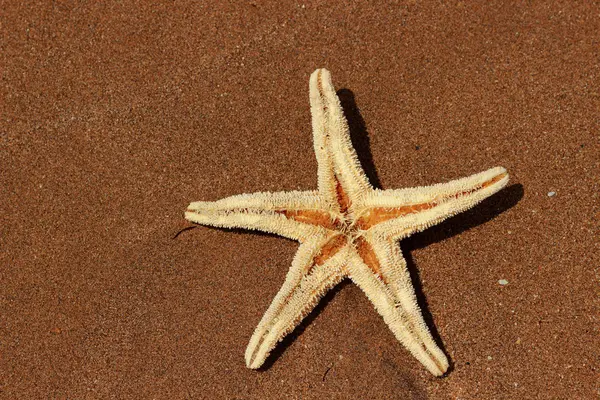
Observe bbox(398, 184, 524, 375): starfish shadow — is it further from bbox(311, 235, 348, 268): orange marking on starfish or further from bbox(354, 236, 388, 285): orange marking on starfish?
bbox(311, 235, 348, 268): orange marking on starfish

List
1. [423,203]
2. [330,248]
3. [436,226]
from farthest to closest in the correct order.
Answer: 1. [436,226]
2. [330,248]
3. [423,203]

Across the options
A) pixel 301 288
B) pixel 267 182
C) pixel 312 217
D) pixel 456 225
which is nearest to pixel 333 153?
pixel 312 217

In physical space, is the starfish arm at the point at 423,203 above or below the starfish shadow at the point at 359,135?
below

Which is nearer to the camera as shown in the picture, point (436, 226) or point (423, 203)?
point (423, 203)

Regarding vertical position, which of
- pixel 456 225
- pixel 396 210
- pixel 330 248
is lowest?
pixel 456 225

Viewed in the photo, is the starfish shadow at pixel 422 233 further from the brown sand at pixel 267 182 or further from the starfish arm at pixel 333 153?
the starfish arm at pixel 333 153

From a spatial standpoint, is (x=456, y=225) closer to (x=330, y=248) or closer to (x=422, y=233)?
(x=422, y=233)

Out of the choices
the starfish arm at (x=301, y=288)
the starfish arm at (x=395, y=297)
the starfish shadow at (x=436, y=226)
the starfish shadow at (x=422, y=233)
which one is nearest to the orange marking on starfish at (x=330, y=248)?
the starfish arm at (x=301, y=288)

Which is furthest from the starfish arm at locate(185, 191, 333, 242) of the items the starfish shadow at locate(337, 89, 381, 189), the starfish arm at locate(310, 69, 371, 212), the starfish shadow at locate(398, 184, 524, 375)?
the starfish shadow at locate(398, 184, 524, 375)
